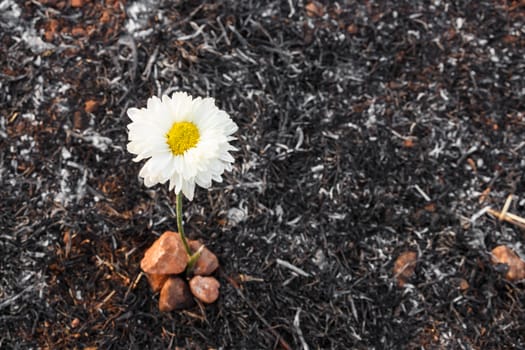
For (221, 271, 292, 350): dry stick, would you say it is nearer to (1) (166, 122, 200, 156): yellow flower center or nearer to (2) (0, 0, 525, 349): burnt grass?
(2) (0, 0, 525, 349): burnt grass

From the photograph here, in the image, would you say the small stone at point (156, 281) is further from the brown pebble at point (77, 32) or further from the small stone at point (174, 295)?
the brown pebble at point (77, 32)

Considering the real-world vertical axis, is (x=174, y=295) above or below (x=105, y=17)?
below

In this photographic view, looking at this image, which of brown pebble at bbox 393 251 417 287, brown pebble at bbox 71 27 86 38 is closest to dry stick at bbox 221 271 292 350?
brown pebble at bbox 393 251 417 287

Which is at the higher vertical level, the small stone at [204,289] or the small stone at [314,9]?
the small stone at [314,9]

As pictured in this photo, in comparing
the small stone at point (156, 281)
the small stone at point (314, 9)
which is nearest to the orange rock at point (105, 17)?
the small stone at point (314, 9)

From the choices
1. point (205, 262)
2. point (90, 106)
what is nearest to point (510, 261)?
point (205, 262)

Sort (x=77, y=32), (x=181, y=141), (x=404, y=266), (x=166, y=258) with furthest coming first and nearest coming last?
(x=77, y=32), (x=404, y=266), (x=166, y=258), (x=181, y=141)

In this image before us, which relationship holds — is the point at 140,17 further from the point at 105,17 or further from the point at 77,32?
the point at 77,32
